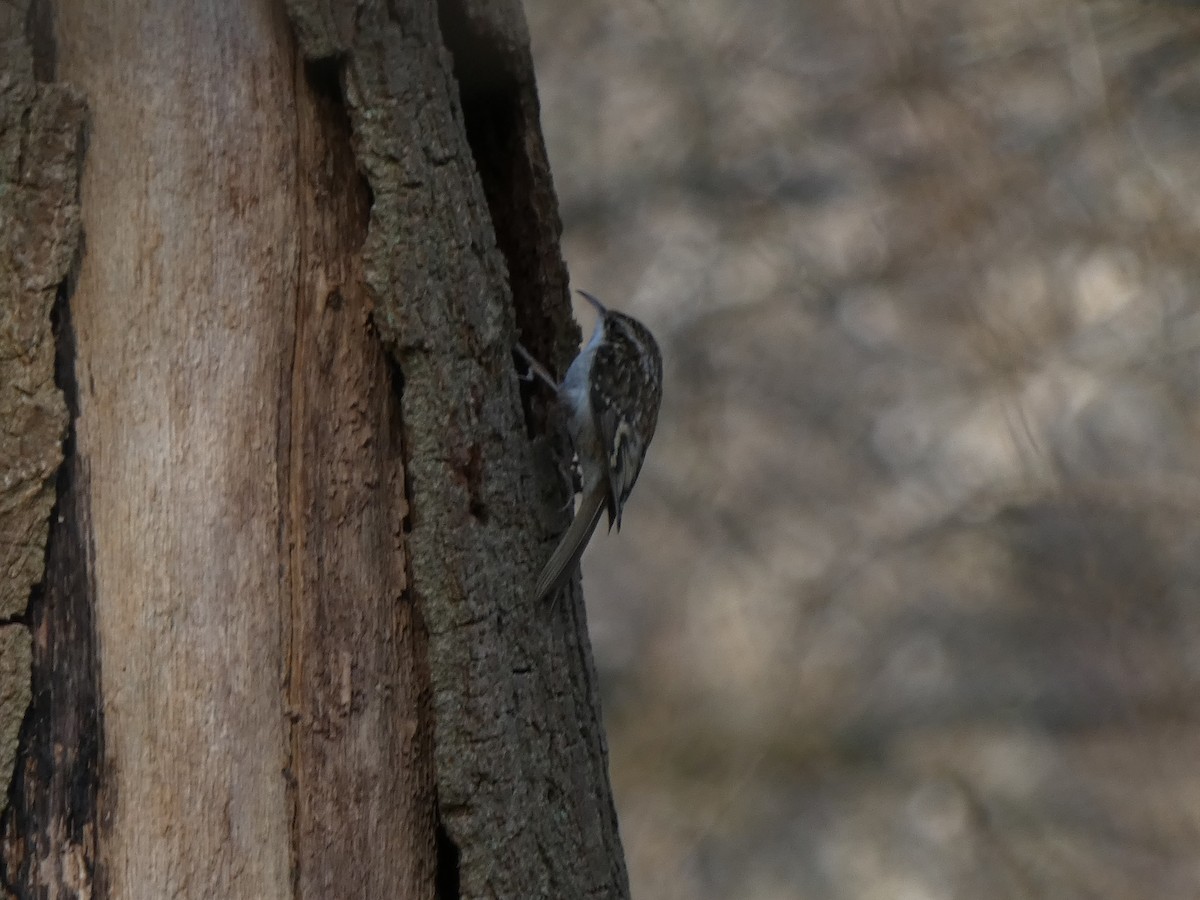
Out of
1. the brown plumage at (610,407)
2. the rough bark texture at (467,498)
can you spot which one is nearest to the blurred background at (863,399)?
the brown plumage at (610,407)

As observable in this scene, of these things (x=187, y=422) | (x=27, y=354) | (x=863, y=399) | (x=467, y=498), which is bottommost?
(x=863, y=399)

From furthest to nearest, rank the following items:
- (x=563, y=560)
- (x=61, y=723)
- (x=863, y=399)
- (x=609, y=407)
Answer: (x=863, y=399)
(x=609, y=407)
(x=563, y=560)
(x=61, y=723)

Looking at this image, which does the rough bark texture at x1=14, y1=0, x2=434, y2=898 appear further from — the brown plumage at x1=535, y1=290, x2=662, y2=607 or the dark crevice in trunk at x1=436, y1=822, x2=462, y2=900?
the brown plumage at x1=535, y1=290, x2=662, y2=607

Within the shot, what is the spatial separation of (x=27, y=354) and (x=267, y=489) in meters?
0.30

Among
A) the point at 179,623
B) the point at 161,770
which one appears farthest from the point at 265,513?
the point at 161,770

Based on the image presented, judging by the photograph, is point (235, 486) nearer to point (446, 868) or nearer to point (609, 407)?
point (446, 868)

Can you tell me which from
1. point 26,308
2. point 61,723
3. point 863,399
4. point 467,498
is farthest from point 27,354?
point 863,399

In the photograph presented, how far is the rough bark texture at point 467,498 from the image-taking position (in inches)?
69.5

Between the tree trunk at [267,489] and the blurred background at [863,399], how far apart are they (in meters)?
2.33

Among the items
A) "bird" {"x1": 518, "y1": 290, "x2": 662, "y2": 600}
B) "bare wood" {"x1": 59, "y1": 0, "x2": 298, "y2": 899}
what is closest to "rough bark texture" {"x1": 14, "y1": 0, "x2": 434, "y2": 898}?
"bare wood" {"x1": 59, "y1": 0, "x2": 298, "y2": 899}

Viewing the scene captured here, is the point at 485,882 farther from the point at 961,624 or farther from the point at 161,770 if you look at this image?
the point at 961,624

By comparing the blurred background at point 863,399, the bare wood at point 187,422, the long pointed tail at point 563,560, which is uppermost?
the bare wood at point 187,422

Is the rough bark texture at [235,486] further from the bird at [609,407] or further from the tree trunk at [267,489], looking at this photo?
the bird at [609,407]

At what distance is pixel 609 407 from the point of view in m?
2.96
